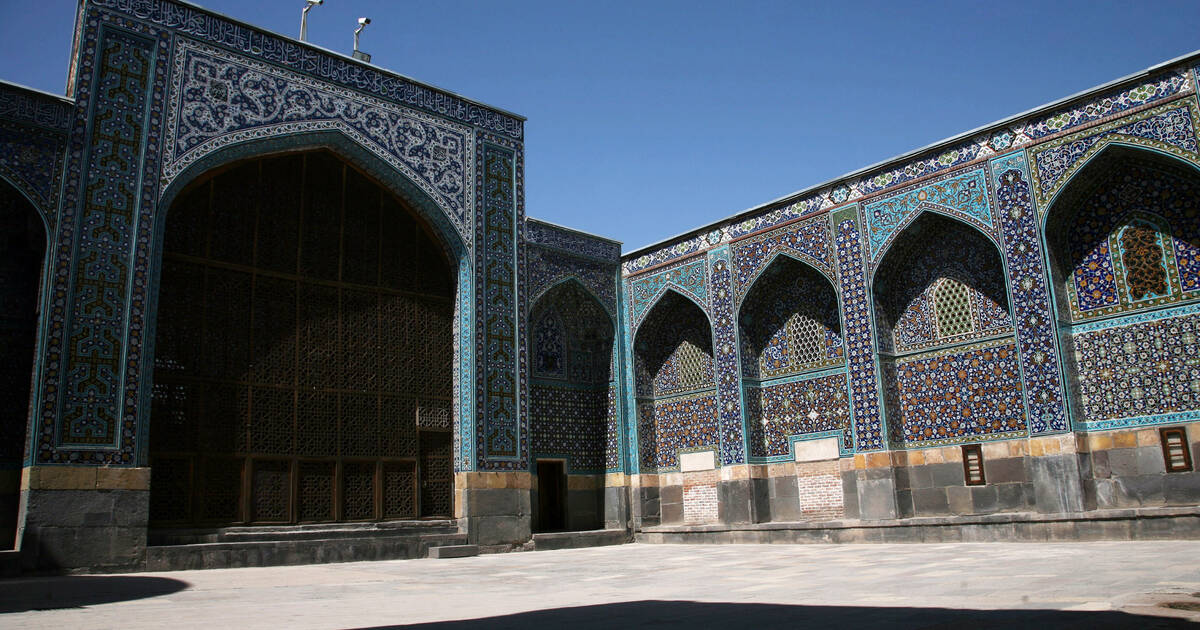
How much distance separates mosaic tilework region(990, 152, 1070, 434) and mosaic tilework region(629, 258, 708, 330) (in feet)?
14.7

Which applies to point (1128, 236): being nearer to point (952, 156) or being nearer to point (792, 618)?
point (952, 156)

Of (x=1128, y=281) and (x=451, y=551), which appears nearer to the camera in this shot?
(x=1128, y=281)

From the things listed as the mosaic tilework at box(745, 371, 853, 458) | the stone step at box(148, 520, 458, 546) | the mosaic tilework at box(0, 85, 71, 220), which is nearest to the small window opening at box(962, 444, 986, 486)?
the mosaic tilework at box(745, 371, 853, 458)

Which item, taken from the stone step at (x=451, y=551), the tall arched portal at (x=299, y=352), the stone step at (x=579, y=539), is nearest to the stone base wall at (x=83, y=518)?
the tall arched portal at (x=299, y=352)

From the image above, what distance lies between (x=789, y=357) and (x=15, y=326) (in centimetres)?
921

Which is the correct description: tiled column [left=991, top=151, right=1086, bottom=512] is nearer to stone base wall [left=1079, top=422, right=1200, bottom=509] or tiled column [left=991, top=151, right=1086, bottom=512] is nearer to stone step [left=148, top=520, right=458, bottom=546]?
stone base wall [left=1079, top=422, right=1200, bottom=509]

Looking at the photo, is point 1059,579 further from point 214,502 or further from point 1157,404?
point 214,502

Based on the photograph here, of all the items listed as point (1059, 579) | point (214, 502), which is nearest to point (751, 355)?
point (214, 502)

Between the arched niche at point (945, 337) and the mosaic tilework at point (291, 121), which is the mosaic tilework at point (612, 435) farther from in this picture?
the arched niche at point (945, 337)

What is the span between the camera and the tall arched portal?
30.0 feet

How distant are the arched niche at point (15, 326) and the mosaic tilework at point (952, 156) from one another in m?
8.33

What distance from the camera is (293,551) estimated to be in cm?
888

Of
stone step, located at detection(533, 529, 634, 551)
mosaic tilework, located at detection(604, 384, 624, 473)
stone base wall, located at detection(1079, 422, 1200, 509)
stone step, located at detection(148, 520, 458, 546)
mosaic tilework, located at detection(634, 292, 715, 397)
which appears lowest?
stone step, located at detection(533, 529, 634, 551)

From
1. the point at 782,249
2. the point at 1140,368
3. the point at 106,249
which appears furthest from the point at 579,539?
the point at 1140,368
